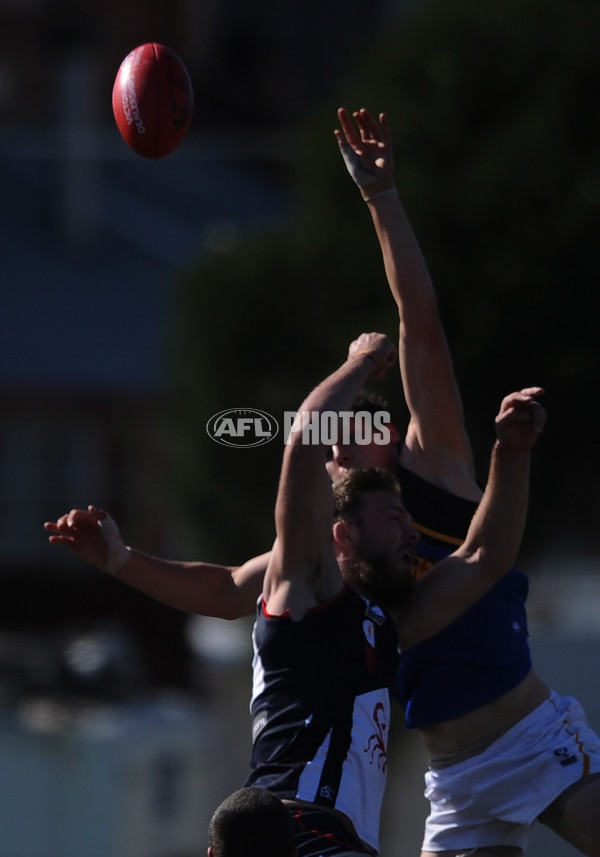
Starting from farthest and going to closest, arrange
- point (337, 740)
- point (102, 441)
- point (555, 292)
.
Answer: point (102, 441) → point (555, 292) → point (337, 740)

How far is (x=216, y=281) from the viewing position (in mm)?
13812

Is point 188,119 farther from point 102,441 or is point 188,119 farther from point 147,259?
point 147,259

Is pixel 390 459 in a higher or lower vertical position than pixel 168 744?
lower

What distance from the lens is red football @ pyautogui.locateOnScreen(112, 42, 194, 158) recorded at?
6516 mm

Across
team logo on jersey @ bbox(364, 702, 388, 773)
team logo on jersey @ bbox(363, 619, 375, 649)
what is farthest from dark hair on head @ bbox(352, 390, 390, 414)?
team logo on jersey @ bbox(364, 702, 388, 773)

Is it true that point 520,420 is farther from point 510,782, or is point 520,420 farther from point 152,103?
point 152,103

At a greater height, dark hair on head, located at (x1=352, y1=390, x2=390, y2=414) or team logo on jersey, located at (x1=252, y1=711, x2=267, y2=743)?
dark hair on head, located at (x1=352, y1=390, x2=390, y2=414)

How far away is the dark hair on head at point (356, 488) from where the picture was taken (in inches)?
191

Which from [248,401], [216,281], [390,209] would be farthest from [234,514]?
[390,209]

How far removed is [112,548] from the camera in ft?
17.6

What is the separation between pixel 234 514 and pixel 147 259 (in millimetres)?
14107

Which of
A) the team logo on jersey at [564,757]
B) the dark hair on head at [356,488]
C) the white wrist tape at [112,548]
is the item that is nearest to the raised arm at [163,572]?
the white wrist tape at [112,548]

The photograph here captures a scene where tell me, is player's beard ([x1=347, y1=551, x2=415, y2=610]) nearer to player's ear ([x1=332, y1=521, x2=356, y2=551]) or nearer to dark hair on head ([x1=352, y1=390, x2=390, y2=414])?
player's ear ([x1=332, y1=521, x2=356, y2=551])

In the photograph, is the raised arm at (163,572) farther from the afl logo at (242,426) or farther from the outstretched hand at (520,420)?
the afl logo at (242,426)
